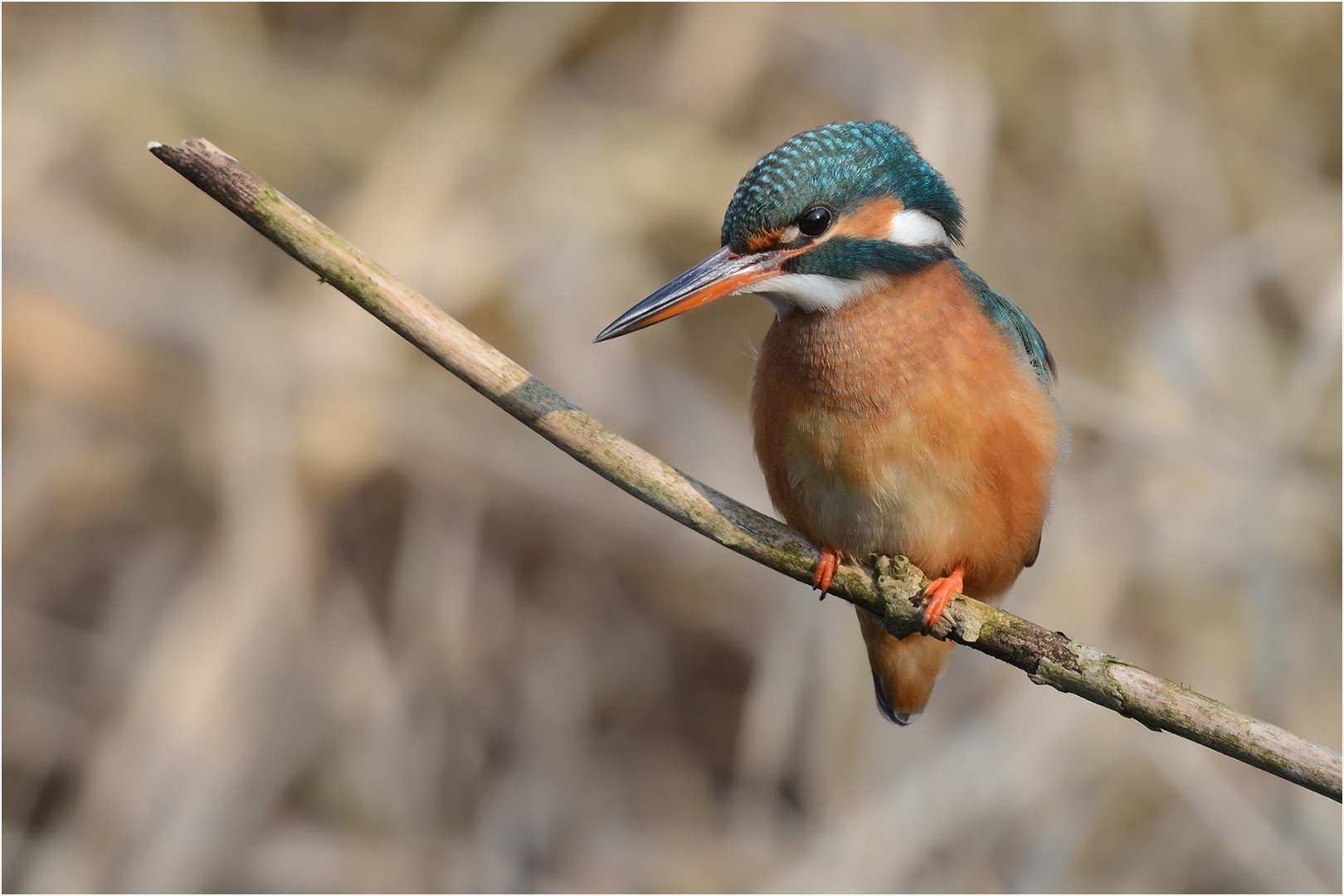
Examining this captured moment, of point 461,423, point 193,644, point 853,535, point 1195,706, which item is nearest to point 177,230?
point 461,423

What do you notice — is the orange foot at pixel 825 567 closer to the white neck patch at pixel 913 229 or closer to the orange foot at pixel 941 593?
the orange foot at pixel 941 593

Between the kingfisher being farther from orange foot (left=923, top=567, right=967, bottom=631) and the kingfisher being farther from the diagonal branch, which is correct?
the diagonal branch

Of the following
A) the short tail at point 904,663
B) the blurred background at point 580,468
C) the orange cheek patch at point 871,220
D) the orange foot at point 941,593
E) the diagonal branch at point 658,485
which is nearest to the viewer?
the diagonal branch at point 658,485

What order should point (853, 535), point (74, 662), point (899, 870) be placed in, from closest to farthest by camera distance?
point (853, 535) → point (899, 870) → point (74, 662)

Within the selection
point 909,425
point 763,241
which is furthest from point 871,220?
point 909,425

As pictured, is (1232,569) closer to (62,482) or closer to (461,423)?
(461,423)

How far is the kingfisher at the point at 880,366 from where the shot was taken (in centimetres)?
199

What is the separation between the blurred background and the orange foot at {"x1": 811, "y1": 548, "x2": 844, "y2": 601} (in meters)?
1.38

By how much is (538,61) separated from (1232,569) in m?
3.10

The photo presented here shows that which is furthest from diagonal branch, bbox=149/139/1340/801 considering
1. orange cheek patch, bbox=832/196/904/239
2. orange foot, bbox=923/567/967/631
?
orange cheek patch, bbox=832/196/904/239

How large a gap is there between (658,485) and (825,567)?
0.57 metres

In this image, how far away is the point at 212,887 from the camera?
371 cm

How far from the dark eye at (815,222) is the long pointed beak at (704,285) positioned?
4cm

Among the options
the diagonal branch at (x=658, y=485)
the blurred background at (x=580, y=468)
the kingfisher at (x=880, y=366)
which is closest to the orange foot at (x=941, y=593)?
the kingfisher at (x=880, y=366)
